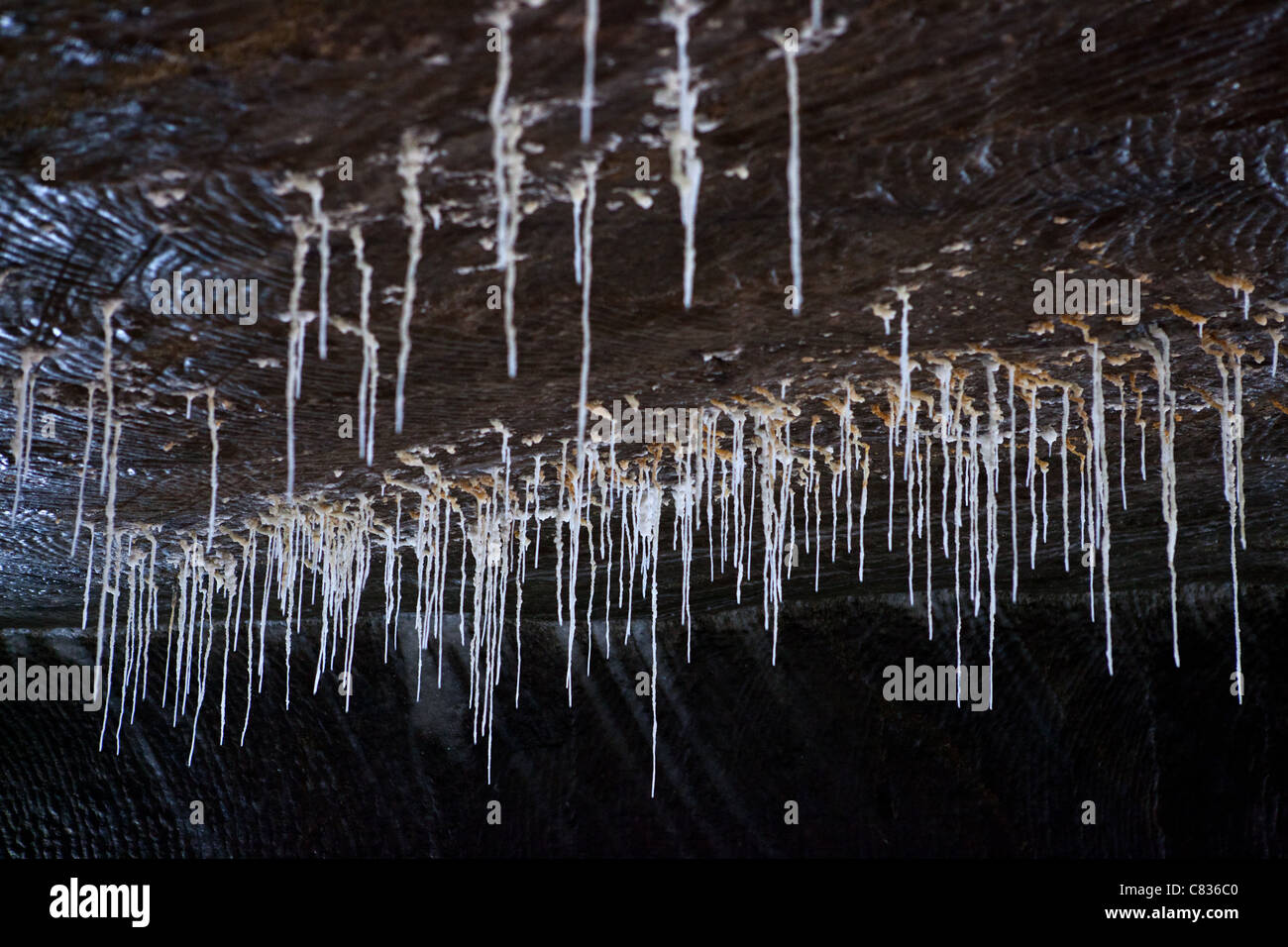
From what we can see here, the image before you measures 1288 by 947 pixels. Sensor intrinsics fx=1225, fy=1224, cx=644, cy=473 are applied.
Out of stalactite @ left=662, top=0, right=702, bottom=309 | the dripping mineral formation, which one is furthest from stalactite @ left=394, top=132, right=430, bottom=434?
stalactite @ left=662, top=0, right=702, bottom=309

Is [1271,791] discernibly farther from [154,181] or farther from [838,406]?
[154,181]

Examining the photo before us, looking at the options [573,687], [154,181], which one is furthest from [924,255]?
[573,687]

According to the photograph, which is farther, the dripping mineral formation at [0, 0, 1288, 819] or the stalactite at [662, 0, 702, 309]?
the dripping mineral formation at [0, 0, 1288, 819]

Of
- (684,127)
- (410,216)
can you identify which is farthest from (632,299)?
(684,127)

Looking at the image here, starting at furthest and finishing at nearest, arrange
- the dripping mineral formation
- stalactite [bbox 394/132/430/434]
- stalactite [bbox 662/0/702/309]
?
stalactite [bbox 394/132/430/434] → the dripping mineral formation → stalactite [bbox 662/0/702/309]

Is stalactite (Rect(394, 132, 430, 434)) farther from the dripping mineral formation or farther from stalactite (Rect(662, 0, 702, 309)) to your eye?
stalactite (Rect(662, 0, 702, 309))

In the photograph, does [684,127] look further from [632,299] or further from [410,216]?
[632,299]

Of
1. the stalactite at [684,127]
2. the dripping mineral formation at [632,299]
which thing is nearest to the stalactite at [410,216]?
the dripping mineral formation at [632,299]

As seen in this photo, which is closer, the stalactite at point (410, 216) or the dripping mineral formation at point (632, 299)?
the dripping mineral formation at point (632, 299)

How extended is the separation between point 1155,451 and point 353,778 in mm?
8264

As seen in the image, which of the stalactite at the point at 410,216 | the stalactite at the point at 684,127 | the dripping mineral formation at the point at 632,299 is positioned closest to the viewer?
the stalactite at the point at 684,127

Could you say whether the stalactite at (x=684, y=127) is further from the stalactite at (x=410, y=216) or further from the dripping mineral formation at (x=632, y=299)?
the stalactite at (x=410, y=216)

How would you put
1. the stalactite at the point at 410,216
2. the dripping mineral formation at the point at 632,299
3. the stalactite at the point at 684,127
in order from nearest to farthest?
the stalactite at the point at 684,127 < the dripping mineral formation at the point at 632,299 < the stalactite at the point at 410,216
